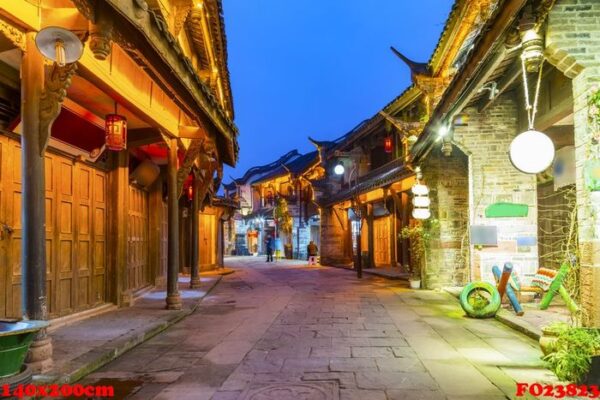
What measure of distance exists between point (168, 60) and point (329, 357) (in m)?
4.47

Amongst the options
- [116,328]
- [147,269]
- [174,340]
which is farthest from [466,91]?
[147,269]

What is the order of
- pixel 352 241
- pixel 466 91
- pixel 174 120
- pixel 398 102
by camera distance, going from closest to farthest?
pixel 466 91, pixel 174 120, pixel 398 102, pixel 352 241

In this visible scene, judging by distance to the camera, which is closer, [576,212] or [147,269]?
[576,212]

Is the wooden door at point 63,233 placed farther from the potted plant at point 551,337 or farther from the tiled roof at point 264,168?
the tiled roof at point 264,168

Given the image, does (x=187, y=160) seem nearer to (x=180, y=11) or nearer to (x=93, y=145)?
(x=93, y=145)

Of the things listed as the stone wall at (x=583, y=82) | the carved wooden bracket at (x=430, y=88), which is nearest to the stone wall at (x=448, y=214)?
the carved wooden bracket at (x=430, y=88)

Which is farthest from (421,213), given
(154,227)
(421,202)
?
(154,227)

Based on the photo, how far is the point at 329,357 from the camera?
22.2ft

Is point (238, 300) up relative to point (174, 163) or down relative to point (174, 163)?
down

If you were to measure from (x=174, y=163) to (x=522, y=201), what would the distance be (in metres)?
7.83

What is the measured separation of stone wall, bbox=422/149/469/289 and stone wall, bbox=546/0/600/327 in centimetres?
826

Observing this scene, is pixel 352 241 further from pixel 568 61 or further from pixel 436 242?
pixel 568 61

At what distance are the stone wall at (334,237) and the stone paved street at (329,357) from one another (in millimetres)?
19251

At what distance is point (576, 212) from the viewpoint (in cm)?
678
